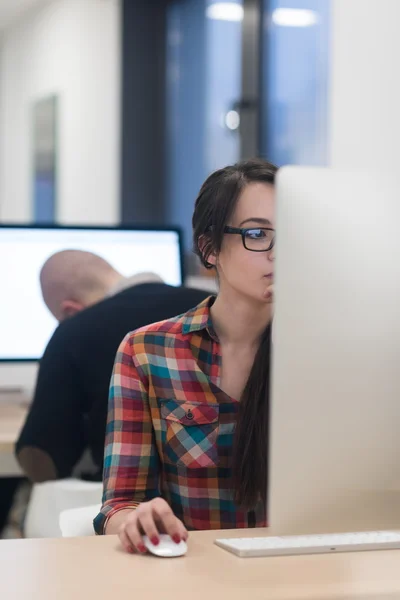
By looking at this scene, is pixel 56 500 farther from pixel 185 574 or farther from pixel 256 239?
pixel 185 574

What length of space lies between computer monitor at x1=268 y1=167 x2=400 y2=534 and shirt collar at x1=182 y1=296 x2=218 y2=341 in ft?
1.58

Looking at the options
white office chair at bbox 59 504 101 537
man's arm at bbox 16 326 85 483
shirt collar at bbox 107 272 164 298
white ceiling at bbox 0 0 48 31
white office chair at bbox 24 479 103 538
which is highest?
white ceiling at bbox 0 0 48 31

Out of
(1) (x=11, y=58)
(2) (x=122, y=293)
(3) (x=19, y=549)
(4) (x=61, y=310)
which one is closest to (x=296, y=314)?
(3) (x=19, y=549)

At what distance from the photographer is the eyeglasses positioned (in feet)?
4.30

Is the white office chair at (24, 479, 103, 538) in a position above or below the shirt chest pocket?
below

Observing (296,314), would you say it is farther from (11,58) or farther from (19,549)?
(11,58)

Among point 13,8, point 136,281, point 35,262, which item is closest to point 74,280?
point 35,262

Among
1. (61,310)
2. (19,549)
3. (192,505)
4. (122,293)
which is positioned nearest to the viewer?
(19,549)

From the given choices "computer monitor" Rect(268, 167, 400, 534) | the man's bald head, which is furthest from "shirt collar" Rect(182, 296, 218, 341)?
the man's bald head

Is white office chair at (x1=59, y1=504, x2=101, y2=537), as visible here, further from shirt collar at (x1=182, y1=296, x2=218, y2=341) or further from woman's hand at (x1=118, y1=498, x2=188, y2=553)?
woman's hand at (x1=118, y1=498, x2=188, y2=553)

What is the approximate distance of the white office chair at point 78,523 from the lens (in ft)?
4.78

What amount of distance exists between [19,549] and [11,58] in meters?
5.81

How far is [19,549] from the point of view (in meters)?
1.02

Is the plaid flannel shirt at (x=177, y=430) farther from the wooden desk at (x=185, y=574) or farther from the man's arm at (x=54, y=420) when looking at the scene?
the man's arm at (x=54, y=420)
